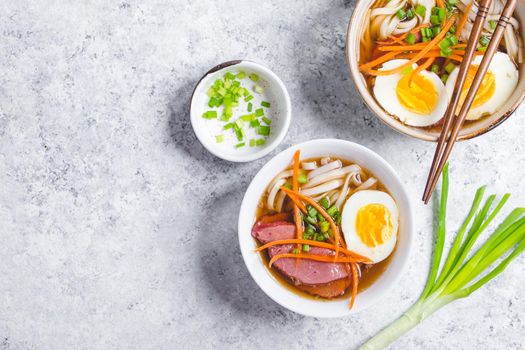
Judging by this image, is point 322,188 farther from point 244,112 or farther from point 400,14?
point 400,14

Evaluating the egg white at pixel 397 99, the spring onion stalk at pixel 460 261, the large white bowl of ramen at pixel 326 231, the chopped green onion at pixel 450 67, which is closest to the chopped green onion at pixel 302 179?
the large white bowl of ramen at pixel 326 231

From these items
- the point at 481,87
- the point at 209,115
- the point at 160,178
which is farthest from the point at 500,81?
the point at 160,178

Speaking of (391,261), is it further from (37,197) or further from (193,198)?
(37,197)

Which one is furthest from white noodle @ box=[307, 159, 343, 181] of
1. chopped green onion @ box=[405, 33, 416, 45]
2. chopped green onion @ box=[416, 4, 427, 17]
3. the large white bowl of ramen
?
chopped green onion @ box=[416, 4, 427, 17]

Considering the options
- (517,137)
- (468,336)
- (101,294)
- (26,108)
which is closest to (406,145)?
(517,137)

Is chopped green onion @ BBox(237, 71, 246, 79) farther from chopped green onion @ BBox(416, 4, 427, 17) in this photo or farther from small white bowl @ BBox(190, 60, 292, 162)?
chopped green onion @ BBox(416, 4, 427, 17)
